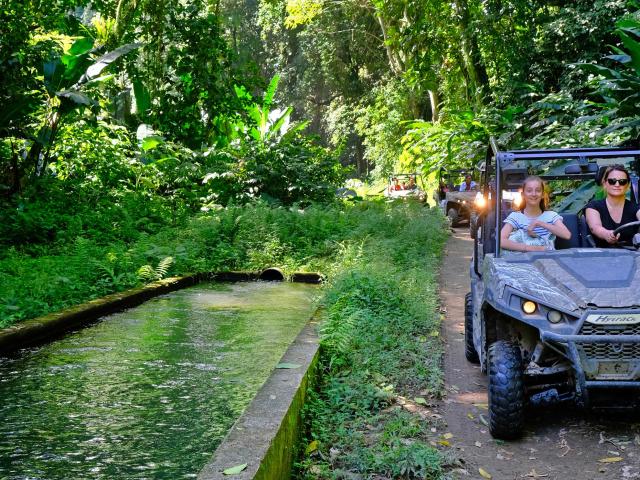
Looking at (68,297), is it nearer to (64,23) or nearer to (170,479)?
(170,479)

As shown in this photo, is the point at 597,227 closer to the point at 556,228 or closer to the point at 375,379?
the point at 556,228

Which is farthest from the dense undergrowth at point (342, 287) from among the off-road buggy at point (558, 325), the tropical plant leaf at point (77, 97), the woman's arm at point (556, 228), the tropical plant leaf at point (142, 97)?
the tropical plant leaf at point (142, 97)

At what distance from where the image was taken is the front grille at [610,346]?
429 cm

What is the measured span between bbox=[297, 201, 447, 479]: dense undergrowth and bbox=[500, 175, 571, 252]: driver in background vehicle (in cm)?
127

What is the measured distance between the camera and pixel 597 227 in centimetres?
554

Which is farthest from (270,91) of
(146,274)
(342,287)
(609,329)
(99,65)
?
(609,329)

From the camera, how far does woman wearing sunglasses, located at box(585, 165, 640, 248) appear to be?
548 cm

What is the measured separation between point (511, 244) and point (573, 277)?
2.96ft

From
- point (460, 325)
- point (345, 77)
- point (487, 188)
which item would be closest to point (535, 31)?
point (460, 325)

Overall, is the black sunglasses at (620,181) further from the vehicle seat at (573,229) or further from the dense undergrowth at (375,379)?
the dense undergrowth at (375,379)

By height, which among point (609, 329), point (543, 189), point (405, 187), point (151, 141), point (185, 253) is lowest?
point (185, 253)

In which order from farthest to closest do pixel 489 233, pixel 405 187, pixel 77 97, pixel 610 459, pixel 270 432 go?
pixel 405 187
pixel 77 97
pixel 489 233
pixel 610 459
pixel 270 432

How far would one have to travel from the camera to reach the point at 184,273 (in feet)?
41.3

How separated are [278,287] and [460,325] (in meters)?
4.54
